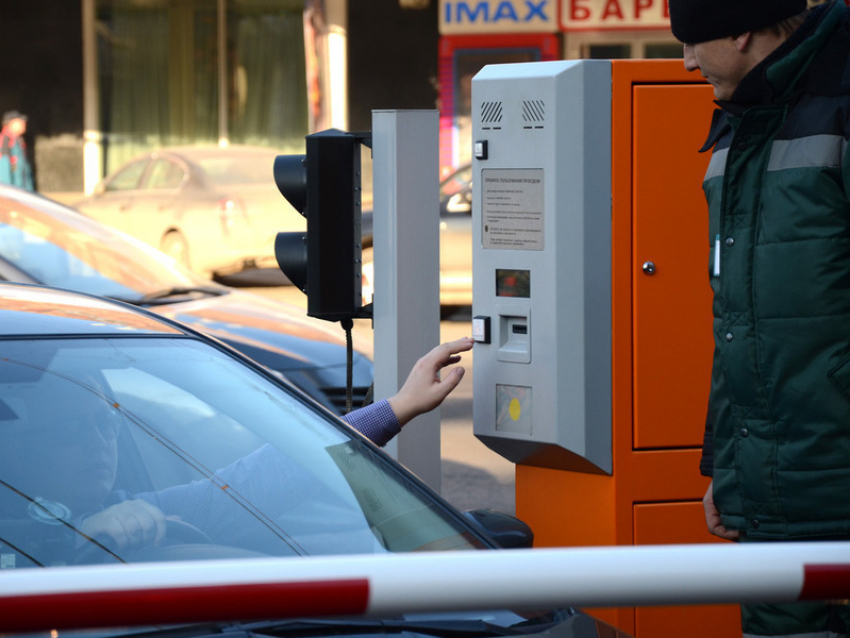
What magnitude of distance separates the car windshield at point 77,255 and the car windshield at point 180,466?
3467mm

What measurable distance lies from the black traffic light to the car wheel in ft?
34.0

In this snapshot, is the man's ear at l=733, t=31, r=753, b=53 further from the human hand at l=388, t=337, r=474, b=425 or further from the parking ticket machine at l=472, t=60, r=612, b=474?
the human hand at l=388, t=337, r=474, b=425

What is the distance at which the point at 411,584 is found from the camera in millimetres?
1077

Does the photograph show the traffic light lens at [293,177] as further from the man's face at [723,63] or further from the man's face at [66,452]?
the man's face at [723,63]

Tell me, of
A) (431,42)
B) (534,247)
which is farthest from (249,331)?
(431,42)

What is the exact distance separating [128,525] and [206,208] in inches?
450

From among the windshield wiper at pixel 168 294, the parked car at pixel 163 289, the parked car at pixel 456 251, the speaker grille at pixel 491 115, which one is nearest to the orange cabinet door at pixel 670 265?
the speaker grille at pixel 491 115

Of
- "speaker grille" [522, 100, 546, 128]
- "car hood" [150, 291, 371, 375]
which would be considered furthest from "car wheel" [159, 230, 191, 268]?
"speaker grille" [522, 100, 546, 128]

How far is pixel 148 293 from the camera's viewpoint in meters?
6.23

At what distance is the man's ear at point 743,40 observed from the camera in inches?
91.7

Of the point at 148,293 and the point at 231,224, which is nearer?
the point at 148,293

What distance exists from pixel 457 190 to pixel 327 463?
9427mm

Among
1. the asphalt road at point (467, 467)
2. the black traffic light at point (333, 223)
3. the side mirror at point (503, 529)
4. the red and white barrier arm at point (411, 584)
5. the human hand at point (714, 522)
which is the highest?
the black traffic light at point (333, 223)

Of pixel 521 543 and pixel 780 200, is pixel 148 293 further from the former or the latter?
pixel 780 200
